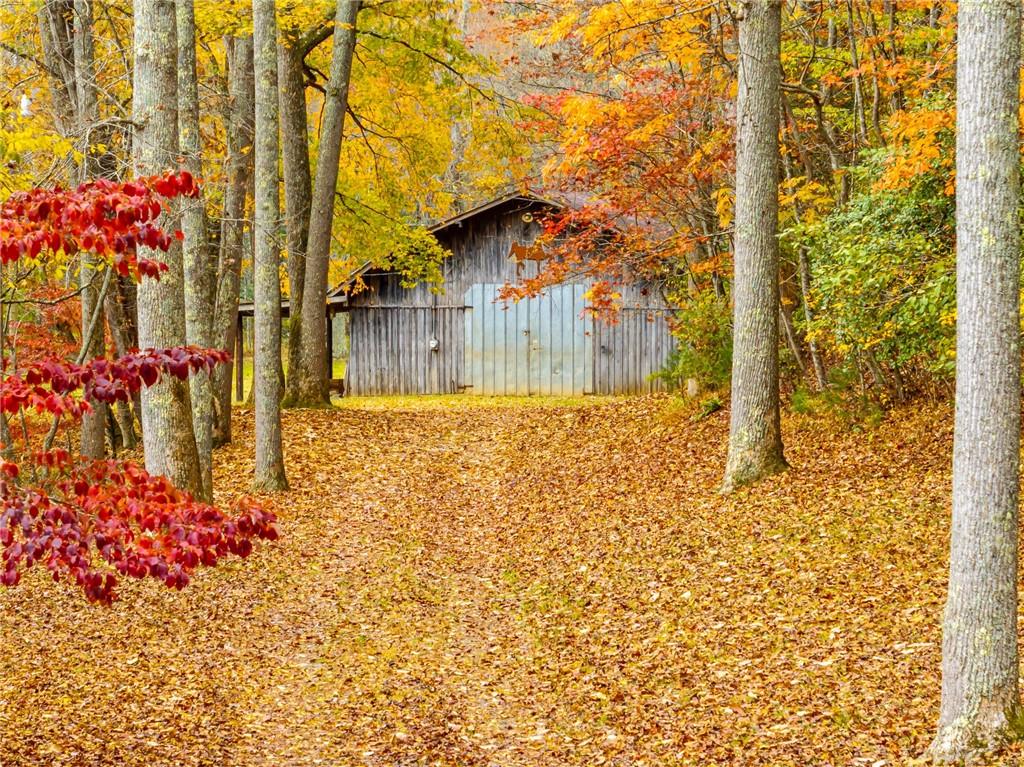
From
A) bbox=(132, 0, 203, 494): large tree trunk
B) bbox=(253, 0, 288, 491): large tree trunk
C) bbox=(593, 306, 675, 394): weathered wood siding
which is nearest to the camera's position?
bbox=(132, 0, 203, 494): large tree trunk

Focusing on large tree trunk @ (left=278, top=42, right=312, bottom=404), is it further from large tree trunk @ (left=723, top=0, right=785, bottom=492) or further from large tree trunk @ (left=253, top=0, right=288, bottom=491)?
large tree trunk @ (left=723, top=0, right=785, bottom=492)

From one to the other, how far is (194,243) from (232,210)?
21.0ft

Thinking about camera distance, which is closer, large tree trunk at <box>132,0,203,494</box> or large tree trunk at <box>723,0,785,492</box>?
large tree trunk at <box>132,0,203,494</box>

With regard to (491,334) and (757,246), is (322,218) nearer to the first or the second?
(491,334)

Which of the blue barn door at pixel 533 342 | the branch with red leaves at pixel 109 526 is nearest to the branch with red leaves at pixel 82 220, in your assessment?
the branch with red leaves at pixel 109 526

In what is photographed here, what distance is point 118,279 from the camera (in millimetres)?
16375

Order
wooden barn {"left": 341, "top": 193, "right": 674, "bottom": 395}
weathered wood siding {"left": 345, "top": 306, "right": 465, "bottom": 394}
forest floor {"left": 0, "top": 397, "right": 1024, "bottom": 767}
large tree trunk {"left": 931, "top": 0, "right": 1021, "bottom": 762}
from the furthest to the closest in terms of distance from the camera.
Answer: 1. weathered wood siding {"left": 345, "top": 306, "right": 465, "bottom": 394}
2. wooden barn {"left": 341, "top": 193, "right": 674, "bottom": 395}
3. forest floor {"left": 0, "top": 397, "right": 1024, "bottom": 767}
4. large tree trunk {"left": 931, "top": 0, "right": 1021, "bottom": 762}

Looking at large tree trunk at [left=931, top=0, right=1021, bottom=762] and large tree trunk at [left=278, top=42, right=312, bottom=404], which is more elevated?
large tree trunk at [left=278, top=42, right=312, bottom=404]

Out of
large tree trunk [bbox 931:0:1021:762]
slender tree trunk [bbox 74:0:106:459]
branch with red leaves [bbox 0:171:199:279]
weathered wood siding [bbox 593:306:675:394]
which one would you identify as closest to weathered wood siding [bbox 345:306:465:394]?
weathered wood siding [bbox 593:306:675:394]

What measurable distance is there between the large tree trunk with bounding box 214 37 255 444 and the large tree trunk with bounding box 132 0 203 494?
6328 mm

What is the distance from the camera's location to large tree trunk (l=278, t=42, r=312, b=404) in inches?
808

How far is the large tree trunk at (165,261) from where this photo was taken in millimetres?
9930

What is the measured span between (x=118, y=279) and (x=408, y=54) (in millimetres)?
8940

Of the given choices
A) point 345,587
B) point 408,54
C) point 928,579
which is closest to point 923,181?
point 928,579
